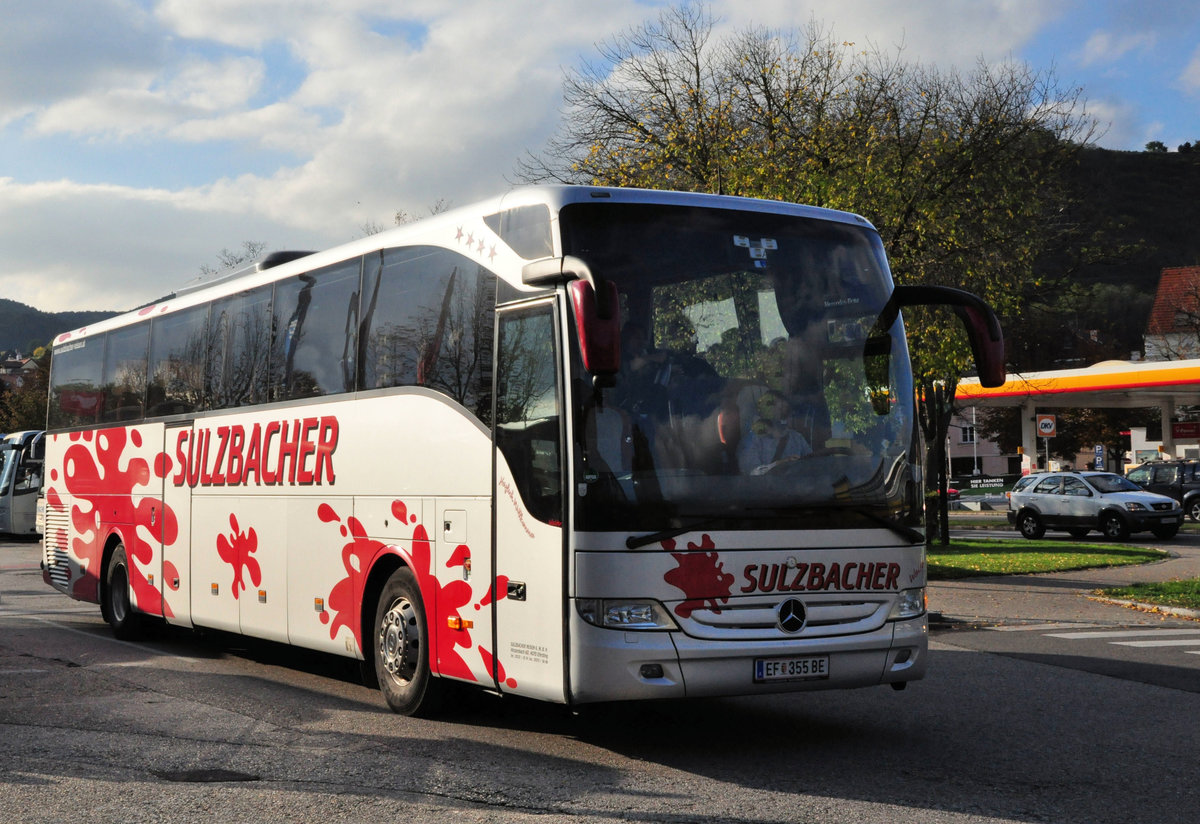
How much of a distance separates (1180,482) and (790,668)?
4146cm

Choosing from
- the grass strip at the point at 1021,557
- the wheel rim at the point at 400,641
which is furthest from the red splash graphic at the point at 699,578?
the grass strip at the point at 1021,557

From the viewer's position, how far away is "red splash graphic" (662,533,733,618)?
7.46m

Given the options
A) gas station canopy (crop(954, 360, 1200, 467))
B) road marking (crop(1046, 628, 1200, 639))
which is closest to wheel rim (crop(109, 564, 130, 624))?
road marking (crop(1046, 628, 1200, 639))

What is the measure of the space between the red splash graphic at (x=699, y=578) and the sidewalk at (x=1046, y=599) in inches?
345

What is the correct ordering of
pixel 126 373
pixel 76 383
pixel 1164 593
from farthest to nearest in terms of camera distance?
1. pixel 1164 593
2. pixel 76 383
3. pixel 126 373

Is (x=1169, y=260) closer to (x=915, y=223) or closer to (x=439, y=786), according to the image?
(x=915, y=223)

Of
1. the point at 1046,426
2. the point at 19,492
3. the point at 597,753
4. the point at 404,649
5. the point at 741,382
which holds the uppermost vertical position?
the point at 1046,426

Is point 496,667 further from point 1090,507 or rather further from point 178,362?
point 1090,507

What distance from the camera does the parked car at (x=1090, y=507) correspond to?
3450 cm

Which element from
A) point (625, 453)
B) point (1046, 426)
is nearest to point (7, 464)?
point (1046, 426)

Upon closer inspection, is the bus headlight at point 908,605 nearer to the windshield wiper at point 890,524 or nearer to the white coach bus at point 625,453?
the white coach bus at point 625,453

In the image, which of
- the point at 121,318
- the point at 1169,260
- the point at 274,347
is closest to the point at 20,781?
the point at 274,347

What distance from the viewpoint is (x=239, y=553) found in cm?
1205

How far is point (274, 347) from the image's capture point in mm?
11680
